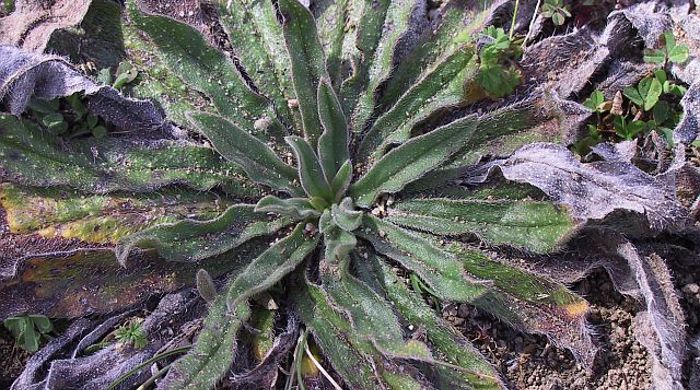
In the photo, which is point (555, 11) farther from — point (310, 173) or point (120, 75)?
point (120, 75)

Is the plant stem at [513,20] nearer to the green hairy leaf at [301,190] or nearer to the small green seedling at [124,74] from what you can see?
the green hairy leaf at [301,190]

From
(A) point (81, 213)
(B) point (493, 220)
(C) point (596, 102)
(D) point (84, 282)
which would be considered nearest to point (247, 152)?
(A) point (81, 213)

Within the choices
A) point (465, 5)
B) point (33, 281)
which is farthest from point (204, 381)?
point (465, 5)

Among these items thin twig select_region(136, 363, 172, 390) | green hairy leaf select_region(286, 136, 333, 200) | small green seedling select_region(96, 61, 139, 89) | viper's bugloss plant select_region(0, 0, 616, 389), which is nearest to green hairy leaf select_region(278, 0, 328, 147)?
viper's bugloss plant select_region(0, 0, 616, 389)

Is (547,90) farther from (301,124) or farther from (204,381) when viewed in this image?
(204,381)

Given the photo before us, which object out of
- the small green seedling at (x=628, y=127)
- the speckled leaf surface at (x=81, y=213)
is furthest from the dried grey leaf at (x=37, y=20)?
the small green seedling at (x=628, y=127)
